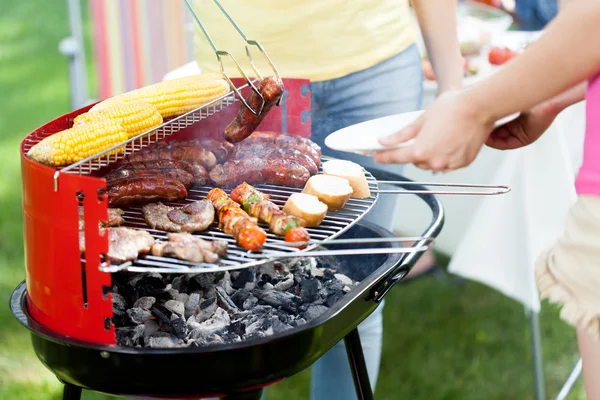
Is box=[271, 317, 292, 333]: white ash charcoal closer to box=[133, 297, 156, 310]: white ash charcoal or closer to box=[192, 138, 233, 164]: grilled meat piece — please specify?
box=[133, 297, 156, 310]: white ash charcoal

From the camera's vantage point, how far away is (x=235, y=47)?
288 centimetres

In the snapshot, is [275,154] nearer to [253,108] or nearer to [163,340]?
[253,108]

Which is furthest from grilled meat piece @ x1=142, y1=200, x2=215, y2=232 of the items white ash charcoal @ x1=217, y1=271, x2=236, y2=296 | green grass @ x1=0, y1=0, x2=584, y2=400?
green grass @ x1=0, y1=0, x2=584, y2=400

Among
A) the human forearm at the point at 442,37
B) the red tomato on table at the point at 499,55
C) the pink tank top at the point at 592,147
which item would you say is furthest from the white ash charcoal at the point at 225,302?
the red tomato on table at the point at 499,55

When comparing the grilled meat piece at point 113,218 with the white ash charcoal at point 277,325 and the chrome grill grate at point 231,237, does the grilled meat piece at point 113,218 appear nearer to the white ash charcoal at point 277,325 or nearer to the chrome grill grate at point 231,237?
the chrome grill grate at point 231,237

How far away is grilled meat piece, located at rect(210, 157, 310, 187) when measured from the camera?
237cm

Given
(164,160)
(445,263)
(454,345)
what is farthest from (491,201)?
(164,160)

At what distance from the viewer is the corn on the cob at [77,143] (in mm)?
1929

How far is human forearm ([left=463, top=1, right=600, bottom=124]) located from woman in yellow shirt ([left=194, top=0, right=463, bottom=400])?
121cm

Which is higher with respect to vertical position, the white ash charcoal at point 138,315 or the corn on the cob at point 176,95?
the corn on the cob at point 176,95

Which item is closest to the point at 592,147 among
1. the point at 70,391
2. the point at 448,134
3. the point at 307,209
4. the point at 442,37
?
the point at 448,134

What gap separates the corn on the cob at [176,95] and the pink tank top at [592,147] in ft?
4.20

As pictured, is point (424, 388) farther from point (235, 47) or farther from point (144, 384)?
point (144, 384)

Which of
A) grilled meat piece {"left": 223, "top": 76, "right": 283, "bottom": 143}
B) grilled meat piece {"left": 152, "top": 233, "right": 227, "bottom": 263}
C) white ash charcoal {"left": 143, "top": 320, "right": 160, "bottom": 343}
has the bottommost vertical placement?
white ash charcoal {"left": 143, "top": 320, "right": 160, "bottom": 343}
